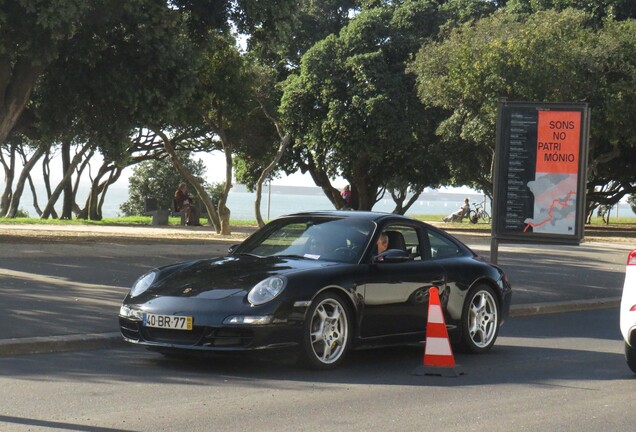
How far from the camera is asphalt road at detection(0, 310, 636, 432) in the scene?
23.9ft

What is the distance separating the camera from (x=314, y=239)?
10.4m

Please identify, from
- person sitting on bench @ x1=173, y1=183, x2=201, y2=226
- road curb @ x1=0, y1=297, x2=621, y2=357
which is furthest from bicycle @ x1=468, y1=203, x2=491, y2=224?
road curb @ x1=0, y1=297, x2=621, y2=357

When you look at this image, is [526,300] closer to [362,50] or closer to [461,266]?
[461,266]

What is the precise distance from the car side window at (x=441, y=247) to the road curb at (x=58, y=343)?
10.7 feet

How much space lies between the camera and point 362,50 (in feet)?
144

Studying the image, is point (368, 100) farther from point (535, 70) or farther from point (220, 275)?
point (220, 275)

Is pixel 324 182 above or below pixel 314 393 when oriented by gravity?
above

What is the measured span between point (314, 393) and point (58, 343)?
304 cm

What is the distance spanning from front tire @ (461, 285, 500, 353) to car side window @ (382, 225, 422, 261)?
0.74m

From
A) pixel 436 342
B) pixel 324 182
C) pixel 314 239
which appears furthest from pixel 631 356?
pixel 324 182

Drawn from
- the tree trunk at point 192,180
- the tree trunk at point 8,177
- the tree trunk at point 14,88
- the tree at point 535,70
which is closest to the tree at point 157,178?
the tree trunk at point 8,177

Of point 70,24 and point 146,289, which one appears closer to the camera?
point 146,289

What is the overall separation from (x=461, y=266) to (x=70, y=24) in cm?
1063

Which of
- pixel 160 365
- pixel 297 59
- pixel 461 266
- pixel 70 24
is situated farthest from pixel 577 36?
pixel 160 365
